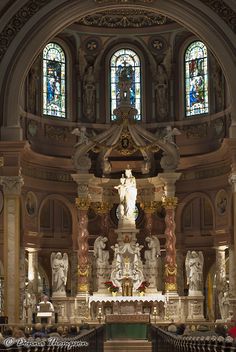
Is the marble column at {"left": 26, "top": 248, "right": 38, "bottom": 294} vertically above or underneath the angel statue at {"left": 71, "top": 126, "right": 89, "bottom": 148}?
underneath

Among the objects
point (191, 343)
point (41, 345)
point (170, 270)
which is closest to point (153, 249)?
point (170, 270)

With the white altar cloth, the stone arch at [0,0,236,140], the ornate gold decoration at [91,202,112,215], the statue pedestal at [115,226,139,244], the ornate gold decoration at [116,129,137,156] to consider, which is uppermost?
the stone arch at [0,0,236,140]

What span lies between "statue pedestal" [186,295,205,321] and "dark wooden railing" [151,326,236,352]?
8618 mm

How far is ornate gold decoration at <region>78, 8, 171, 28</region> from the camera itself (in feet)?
147

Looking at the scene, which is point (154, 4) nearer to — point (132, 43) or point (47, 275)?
point (132, 43)

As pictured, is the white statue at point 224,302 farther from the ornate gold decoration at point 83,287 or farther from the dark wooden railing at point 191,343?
the dark wooden railing at point 191,343

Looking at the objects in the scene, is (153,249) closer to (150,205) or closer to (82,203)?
(150,205)

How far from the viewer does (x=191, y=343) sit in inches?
784

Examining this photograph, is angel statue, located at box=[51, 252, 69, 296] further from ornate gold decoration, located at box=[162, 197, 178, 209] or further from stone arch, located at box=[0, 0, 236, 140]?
Result: stone arch, located at box=[0, 0, 236, 140]

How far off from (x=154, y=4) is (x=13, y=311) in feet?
42.7

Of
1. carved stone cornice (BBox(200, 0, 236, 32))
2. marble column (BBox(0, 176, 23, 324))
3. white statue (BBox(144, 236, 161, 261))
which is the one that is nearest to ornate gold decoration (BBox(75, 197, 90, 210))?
white statue (BBox(144, 236, 161, 261))

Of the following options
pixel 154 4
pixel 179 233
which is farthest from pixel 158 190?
pixel 154 4

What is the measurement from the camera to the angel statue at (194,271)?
1638 inches

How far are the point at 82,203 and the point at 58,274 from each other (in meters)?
3.14
